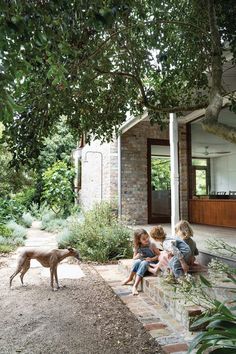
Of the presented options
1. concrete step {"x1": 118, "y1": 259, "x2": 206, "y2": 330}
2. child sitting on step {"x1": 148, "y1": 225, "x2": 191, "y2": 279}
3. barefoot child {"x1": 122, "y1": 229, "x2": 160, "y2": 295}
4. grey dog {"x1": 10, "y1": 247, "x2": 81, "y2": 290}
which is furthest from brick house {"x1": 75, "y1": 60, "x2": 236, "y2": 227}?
child sitting on step {"x1": 148, "y1": 225, "x2": 191, "y2": 279}

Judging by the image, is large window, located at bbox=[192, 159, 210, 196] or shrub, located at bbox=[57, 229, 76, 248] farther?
large window, located at bbox=[192, 159, 210, 196]

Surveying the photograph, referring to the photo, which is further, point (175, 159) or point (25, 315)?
point (175, 159)

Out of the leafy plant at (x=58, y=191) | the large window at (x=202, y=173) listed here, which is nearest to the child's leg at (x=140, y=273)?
the large window at (x=202, y=173)

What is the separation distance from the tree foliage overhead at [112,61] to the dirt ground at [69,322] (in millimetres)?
1738

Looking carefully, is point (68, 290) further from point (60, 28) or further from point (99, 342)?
point (60, 28)

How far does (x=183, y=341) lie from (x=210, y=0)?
10.9 feet

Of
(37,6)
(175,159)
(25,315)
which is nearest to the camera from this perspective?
(37,6)

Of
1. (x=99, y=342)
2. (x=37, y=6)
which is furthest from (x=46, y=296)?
(x=37, y=6)

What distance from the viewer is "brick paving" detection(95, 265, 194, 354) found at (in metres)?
2.92

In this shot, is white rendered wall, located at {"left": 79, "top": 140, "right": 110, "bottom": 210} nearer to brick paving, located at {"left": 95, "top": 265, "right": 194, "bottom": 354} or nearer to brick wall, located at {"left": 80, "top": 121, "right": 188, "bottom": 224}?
brick wall, located at {"left": 80, "top": 121, "right": 188, "bottom": 224}

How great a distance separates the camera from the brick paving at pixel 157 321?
292cm

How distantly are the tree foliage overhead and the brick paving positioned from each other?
201cm

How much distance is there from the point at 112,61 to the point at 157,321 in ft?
10.2

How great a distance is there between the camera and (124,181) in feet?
31.0
